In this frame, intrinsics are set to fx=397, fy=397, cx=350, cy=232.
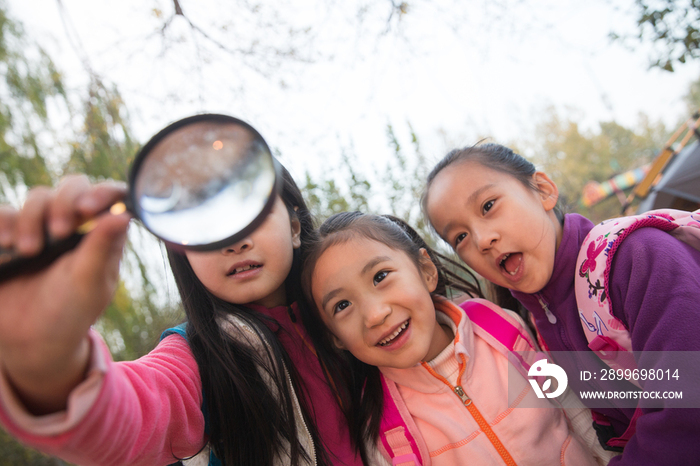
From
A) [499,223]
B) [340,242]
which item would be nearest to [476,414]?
[499,223]

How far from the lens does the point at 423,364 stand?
165 cm

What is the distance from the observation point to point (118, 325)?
4.98m

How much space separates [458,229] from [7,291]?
1532 mm

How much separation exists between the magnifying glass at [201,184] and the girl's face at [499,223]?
105cm

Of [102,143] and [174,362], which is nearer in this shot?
[174,362]

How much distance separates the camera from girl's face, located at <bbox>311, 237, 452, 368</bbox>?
1552 millimetres

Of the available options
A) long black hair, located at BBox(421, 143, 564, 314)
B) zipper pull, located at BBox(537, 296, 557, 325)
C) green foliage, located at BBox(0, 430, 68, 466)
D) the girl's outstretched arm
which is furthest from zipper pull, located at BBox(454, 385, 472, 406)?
green foliage, located at BBox(0, 430, 68, 466)

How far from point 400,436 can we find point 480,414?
330mm

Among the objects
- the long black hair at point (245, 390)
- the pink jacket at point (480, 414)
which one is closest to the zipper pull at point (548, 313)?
the pink jacket at point (480, 414)

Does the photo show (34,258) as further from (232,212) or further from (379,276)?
(379,276)

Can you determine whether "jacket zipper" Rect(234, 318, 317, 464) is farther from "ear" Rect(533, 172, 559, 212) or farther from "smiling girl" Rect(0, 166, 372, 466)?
"ear" Rect(533, 172, 559, 212)

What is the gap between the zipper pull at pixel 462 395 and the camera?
1.59m

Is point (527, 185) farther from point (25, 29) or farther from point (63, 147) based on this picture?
point (25, 29)

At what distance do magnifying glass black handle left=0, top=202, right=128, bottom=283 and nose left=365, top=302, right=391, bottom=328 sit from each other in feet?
3.37
